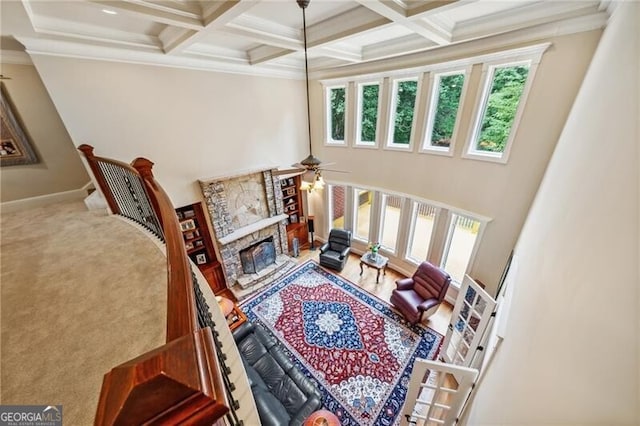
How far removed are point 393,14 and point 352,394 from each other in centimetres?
493

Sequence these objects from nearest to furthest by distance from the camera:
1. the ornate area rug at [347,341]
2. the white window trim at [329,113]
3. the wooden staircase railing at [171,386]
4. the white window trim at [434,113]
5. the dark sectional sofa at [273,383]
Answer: the wooden staircase railing at [171,386], the dark sectional sofa at [273,383], the ornate area rug at [347,341], the white window trim at [434,113], the white window trim at [329,113]

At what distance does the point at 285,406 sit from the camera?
3.02 metres

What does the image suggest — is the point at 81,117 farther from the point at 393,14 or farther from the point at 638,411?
the point at 638,411

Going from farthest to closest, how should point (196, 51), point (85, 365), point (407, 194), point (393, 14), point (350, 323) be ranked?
point (407, 194)
point (350, 323)
point (196, 51)
point (393, 14)
point (85, 365)

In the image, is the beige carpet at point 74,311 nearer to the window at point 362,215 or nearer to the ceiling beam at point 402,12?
the ceiling beam at point 402,12

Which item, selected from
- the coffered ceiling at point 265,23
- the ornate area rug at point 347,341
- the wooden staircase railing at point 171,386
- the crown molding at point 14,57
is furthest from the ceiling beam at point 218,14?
the ornate area rug at point 347,341

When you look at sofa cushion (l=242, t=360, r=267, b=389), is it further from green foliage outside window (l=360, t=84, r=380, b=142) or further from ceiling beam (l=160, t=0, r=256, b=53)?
green foliage outside window (l=360, t=84, r=380, b=142)

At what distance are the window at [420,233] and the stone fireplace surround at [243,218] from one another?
10.4ft

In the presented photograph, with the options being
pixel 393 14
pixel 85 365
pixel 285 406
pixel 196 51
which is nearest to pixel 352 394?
pixel 285 406

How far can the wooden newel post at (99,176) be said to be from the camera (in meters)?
3.03

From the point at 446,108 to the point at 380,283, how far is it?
396cm

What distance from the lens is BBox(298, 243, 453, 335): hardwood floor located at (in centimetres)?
459

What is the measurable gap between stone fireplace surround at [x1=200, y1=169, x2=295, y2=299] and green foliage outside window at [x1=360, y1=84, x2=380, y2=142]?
2.47m

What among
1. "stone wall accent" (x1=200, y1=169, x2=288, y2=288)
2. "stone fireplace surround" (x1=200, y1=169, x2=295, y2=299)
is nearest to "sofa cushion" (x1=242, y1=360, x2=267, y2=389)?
"stone fireplace surround" (x1=200, y1=169, x2=295, y2=299)
